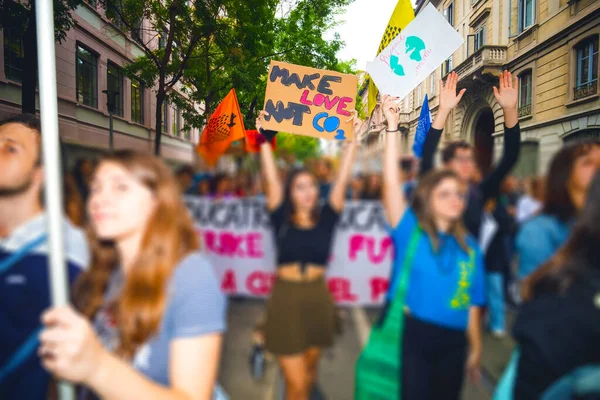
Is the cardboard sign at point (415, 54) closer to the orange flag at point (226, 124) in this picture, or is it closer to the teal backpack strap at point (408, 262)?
the orange flag at point (226, 124)

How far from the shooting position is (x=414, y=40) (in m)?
2.65

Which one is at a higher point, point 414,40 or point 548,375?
point 414,40

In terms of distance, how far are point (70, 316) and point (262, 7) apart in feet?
10.1

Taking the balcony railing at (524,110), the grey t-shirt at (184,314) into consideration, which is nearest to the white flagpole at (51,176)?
the grey t-shirt at (184,314)

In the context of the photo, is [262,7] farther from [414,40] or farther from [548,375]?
[548,375]

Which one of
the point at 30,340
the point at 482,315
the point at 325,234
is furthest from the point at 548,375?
the point at 30,340

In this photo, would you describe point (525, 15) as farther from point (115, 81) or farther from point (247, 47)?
point (115, 81)

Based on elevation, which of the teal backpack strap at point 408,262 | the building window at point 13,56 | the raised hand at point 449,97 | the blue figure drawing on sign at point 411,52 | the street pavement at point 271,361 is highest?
the building window at point 13,56

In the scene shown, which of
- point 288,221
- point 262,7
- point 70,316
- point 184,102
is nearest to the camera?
point 70,316

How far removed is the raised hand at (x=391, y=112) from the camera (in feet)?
5.27

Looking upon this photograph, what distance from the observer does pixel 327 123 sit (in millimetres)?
2016

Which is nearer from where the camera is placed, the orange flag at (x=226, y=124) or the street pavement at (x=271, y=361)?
the street pavement at (x=271, y=361)

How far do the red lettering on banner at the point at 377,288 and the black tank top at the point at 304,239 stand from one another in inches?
8.6

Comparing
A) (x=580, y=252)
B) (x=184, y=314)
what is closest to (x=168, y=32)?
(x=184, y=314)
